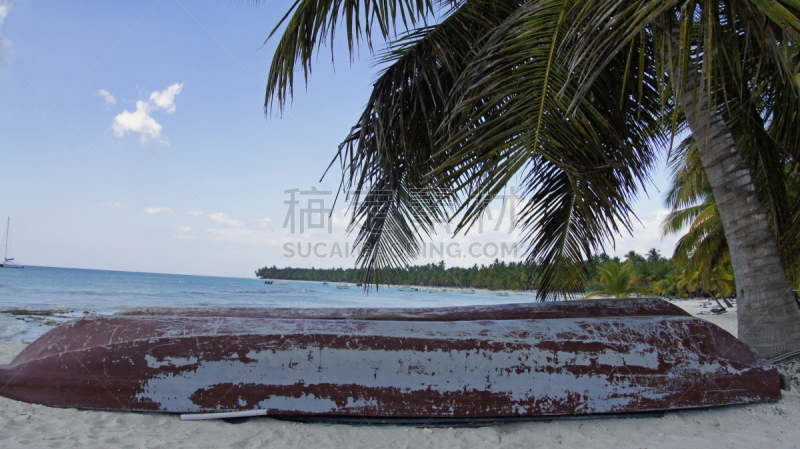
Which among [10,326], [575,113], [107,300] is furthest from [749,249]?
[107,300]

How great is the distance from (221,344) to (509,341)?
170cm

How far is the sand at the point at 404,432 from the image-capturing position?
6.53 ft

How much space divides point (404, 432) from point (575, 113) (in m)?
1.98

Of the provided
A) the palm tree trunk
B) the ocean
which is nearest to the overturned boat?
the palm tree trunk

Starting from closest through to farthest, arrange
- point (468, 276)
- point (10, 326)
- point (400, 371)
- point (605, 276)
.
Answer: point (400, 371)
point (10, 326)
point (605, 276)
point (468, 276)

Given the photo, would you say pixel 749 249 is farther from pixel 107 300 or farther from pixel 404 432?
pixel 107 300

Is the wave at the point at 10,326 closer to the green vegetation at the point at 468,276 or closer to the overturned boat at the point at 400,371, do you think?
the overturned boat at the point at 400,371

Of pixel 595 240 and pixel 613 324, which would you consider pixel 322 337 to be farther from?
pixel 595 240

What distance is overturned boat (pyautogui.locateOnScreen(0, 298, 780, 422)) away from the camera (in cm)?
227

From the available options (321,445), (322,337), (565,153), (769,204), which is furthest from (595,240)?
(321,445)

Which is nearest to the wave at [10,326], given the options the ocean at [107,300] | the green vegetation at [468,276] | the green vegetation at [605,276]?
the ocean at [107,300]

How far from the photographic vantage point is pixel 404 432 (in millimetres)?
2170

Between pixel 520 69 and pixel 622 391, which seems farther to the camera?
pixel 520 69

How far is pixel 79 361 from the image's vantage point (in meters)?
2.44
